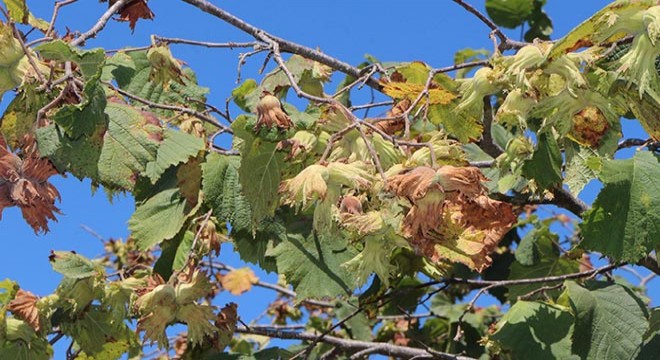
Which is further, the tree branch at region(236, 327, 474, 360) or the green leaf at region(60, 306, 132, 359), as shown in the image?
the tree branch at region(236, 327, 474, 360)

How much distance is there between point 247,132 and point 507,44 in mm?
1050

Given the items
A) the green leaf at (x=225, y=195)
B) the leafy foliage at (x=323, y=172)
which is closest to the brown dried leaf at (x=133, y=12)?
the leafy foliage at (x=323, y=172)

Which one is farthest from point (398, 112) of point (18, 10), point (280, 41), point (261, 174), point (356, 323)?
point (356, 323)

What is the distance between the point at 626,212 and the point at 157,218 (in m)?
1.59

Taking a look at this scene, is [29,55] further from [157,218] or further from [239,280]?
[239,280]

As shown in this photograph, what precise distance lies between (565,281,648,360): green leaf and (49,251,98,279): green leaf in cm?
160

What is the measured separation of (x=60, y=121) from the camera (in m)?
2.47

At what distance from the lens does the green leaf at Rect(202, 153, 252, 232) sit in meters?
3.16

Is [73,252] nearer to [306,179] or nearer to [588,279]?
[306,179]

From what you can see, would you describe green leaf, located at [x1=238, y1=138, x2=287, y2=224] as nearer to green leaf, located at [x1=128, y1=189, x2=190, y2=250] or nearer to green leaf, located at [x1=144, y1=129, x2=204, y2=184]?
green leaf, located at [x1=144, y1=129, x2=204, y2=184]

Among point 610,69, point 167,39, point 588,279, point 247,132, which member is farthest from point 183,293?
point 588,279

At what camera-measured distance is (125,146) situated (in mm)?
2715

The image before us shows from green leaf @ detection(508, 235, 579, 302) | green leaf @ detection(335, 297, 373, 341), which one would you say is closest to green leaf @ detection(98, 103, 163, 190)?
green leaf @ detection(508, 235, 579, 302)

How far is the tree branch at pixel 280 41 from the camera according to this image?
3.06 m
